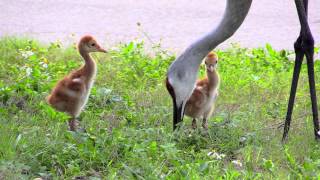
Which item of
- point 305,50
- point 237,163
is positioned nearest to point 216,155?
point 237,163

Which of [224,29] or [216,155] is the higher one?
[224,29]

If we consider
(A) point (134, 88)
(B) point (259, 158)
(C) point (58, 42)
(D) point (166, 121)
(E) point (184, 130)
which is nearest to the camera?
(B) point (259, 158)

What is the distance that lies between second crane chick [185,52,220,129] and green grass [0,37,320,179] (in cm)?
10

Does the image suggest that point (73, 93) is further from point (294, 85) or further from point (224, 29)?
point (294, 85)

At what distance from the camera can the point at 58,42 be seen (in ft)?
23.8

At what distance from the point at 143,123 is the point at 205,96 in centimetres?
48

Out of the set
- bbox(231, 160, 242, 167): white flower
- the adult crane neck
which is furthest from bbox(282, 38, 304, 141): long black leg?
bbox(231, 160, 242, 167): white flower

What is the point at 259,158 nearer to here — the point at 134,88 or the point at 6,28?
the point at 134,88

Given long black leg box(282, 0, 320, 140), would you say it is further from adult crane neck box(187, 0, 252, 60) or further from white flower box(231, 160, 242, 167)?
white flower box(231, 160, 242, 167)

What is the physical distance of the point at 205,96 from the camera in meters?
5.24

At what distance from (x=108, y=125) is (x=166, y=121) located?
427mm

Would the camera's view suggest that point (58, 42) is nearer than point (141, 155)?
No

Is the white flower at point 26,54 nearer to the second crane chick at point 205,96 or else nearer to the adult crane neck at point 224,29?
the second crane chick at point 205,96

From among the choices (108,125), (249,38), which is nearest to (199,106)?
(108,125)
